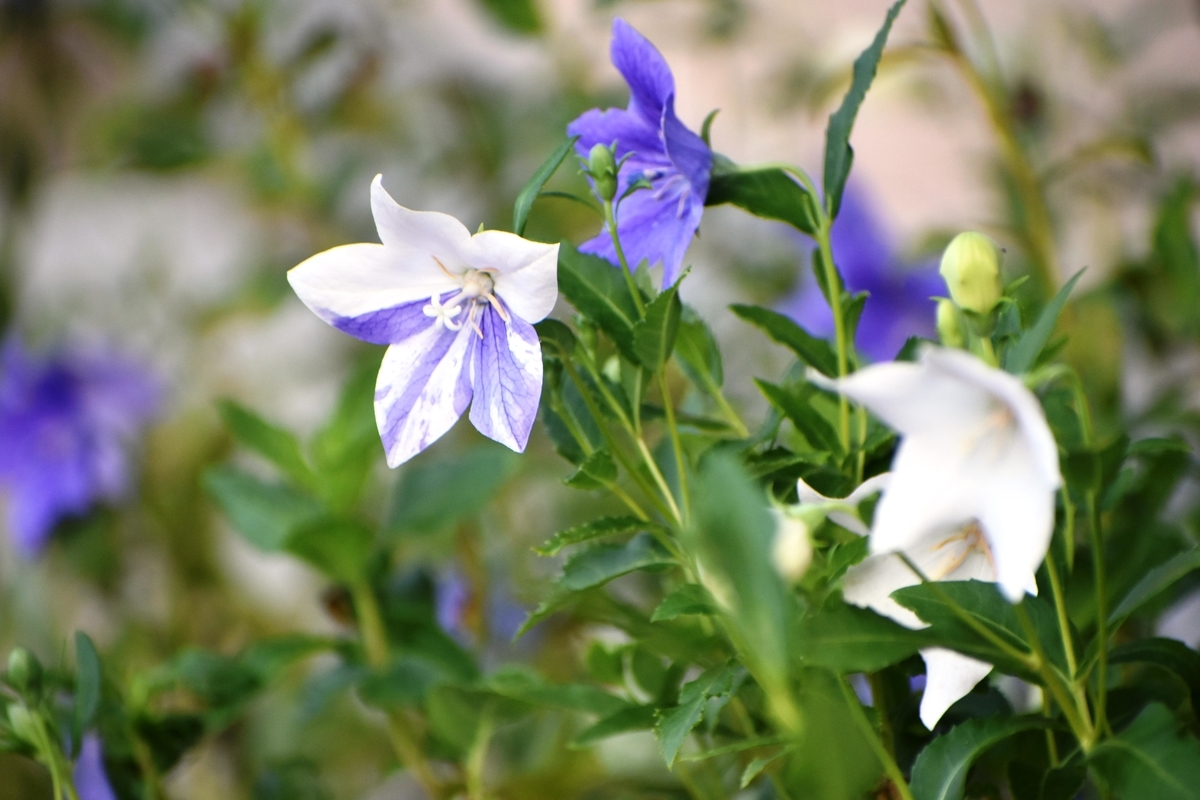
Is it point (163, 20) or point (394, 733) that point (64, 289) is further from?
point (394, 733)

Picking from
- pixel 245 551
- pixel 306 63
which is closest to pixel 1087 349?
pixel 306 63

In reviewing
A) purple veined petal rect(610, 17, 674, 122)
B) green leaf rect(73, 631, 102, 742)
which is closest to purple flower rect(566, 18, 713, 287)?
purple veined petal rect(610, 17, 674, 122)

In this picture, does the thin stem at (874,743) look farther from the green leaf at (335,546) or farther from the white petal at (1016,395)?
the green leaf at (335,546)

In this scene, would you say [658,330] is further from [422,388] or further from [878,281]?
[878,281]

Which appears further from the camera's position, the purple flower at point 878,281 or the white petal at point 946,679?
the purple flower at point 878,281

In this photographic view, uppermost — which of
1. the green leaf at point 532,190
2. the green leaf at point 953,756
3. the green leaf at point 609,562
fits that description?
the green leaf at point 532,190

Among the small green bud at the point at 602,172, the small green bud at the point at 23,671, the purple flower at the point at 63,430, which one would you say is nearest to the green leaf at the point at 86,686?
the small green bud at the point at 23,671

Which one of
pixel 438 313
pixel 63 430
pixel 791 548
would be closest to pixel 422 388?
pixel 438 313

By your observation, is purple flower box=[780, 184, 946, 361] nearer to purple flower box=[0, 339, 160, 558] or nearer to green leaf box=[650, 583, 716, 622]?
green leaf box=[650, 583, 716, 622]
